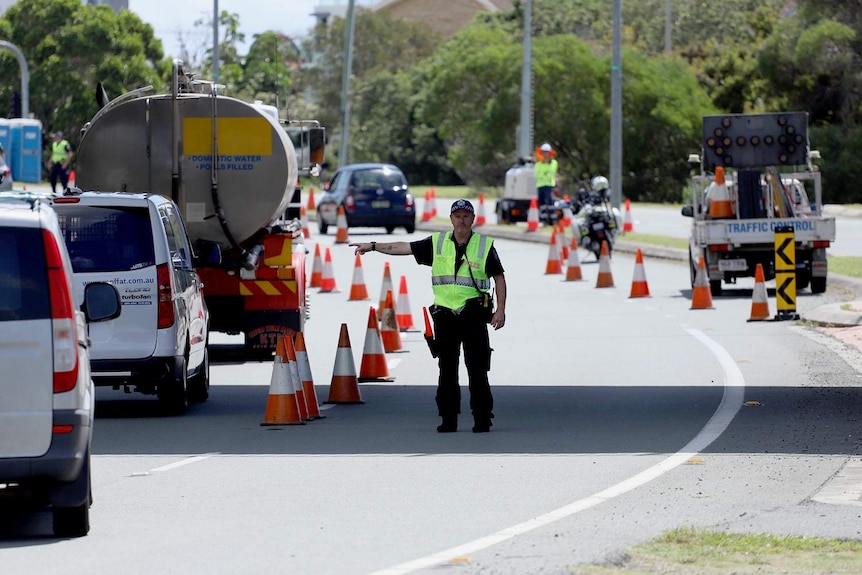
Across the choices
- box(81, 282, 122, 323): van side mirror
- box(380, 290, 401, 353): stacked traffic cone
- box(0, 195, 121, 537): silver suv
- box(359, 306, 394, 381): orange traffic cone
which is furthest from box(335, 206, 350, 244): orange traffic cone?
box(0, 195, 121, 537): silver suv

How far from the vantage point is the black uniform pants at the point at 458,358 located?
1297 cm

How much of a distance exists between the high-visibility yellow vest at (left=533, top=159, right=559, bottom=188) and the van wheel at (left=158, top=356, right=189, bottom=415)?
89.2 feet

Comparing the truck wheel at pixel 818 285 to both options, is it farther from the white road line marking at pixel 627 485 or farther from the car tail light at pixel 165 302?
the car tail light at pixel 165 302

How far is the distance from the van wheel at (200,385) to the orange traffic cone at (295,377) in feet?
5.36

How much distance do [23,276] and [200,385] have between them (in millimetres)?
7057

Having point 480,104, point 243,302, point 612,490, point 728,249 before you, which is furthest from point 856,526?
point 480,104

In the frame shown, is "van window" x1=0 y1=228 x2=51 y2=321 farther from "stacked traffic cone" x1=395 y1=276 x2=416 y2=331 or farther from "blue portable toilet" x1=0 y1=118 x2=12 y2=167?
"blue portable toilet" x1=0 y1=118 x2=12 y2=167

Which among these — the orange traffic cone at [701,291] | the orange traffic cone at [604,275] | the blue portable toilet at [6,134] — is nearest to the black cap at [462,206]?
the orange traffic cone at [701,291]

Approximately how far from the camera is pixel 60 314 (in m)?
8.44

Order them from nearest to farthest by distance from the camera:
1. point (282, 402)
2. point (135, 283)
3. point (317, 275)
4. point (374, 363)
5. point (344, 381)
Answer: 1. point (282, 402)
2. point (135, 283)
3. point (344, 381)
4. point (374, 363)
5. point (317, 275)

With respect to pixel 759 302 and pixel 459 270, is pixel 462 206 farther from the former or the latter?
pixel 759 302

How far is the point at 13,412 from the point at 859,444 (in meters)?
6.14

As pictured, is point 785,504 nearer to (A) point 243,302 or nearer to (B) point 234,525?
(B) point 234,525

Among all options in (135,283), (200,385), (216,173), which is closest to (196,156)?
(216,173)
